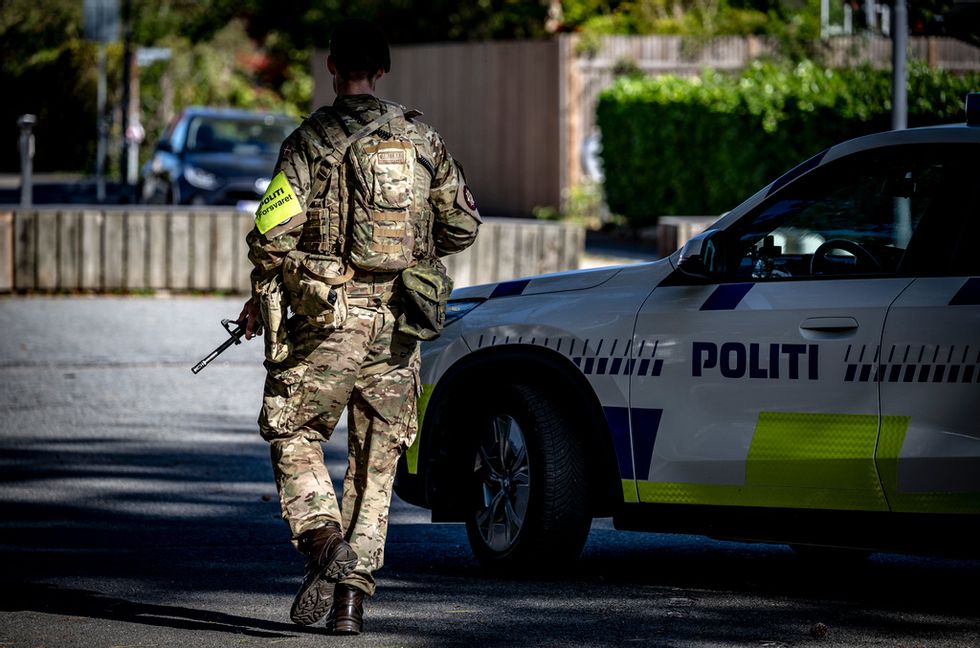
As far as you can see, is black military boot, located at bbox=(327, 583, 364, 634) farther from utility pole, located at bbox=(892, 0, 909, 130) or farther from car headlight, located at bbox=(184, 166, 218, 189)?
car headlight, located at bbox=(184, 166, 218, 189)

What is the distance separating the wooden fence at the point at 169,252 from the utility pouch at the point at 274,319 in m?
10.4

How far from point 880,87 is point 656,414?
420 inches

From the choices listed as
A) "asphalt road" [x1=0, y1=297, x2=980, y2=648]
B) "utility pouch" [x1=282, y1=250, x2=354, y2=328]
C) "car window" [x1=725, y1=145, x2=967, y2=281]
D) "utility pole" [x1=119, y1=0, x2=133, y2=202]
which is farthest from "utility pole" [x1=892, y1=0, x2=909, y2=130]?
"utility pole" [x1=119, y1=0, x2=133, y2=202]

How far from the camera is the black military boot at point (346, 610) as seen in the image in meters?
5.16

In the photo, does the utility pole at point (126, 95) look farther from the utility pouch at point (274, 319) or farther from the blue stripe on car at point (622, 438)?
the utility pouch at point (274, 319)

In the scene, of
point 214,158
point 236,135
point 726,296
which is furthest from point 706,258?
point 236,135

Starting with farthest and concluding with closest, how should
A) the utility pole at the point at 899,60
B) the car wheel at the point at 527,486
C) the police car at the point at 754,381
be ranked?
1. the utility pole at the point at 899,60
2. the car wheel at the point at 527,486
3. the police car at the point at 754,381

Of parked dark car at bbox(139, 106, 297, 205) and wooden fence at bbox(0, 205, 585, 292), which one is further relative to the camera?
parked dark car at bbox(139, 106, 297, 205)

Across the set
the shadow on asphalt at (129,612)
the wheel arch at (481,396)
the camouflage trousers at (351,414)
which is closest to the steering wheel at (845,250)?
the wheel arch at (481,396)

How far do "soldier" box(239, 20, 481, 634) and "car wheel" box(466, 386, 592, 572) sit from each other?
0.87 meters

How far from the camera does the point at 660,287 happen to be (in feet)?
19.5

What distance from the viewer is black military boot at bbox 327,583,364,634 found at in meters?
5.16

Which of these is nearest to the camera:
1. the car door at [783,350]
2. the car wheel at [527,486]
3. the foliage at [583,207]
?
the car door at [783,350]

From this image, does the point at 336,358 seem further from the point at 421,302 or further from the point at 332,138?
the point at 332,138
